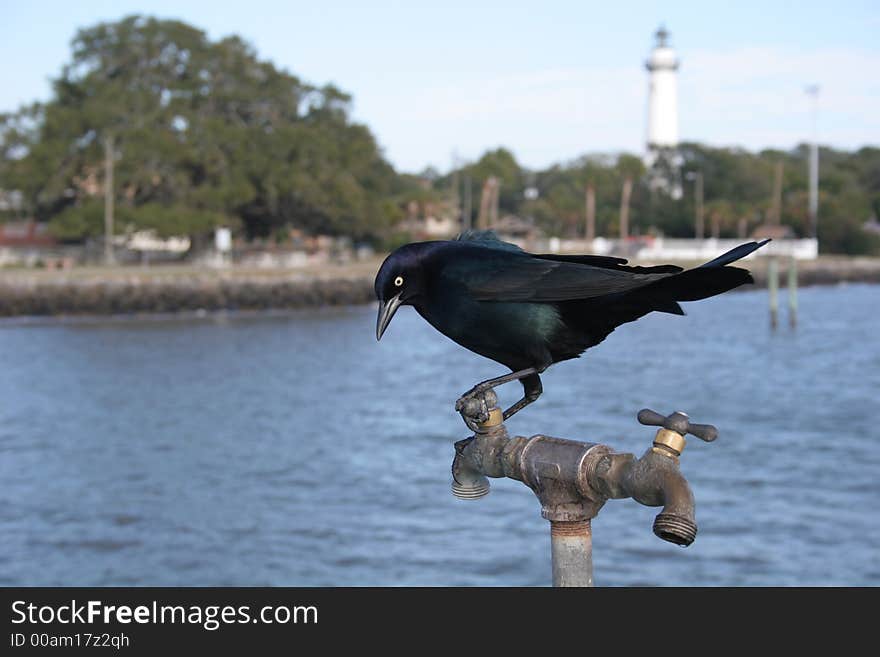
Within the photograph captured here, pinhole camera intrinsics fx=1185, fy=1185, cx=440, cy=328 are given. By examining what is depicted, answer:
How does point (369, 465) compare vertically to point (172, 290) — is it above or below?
below

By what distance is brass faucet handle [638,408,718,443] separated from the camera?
263 cm

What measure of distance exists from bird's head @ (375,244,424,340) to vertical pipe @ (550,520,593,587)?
0.72 m

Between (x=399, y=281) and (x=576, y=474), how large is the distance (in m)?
0.73

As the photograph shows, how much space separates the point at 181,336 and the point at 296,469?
25.2m

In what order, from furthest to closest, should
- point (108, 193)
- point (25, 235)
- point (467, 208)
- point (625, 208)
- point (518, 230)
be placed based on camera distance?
point (467, 208)
point (625, 208)
point (518, 230)
point (25, 235)
point (108, 193)

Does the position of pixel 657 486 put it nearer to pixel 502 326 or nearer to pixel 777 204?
pixel 502 326

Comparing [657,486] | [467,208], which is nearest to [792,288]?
[467,208]

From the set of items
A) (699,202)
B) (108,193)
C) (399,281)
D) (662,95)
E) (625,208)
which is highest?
(662,95)

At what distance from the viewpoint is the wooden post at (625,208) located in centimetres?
8444

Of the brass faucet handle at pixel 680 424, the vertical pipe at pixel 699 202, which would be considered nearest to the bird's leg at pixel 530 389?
the brass faucet handle at pixel 680 424

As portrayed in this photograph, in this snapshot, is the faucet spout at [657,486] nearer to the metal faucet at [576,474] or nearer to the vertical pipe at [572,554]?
the metal faucet at [576,474]

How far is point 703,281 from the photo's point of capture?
2.95 metres
